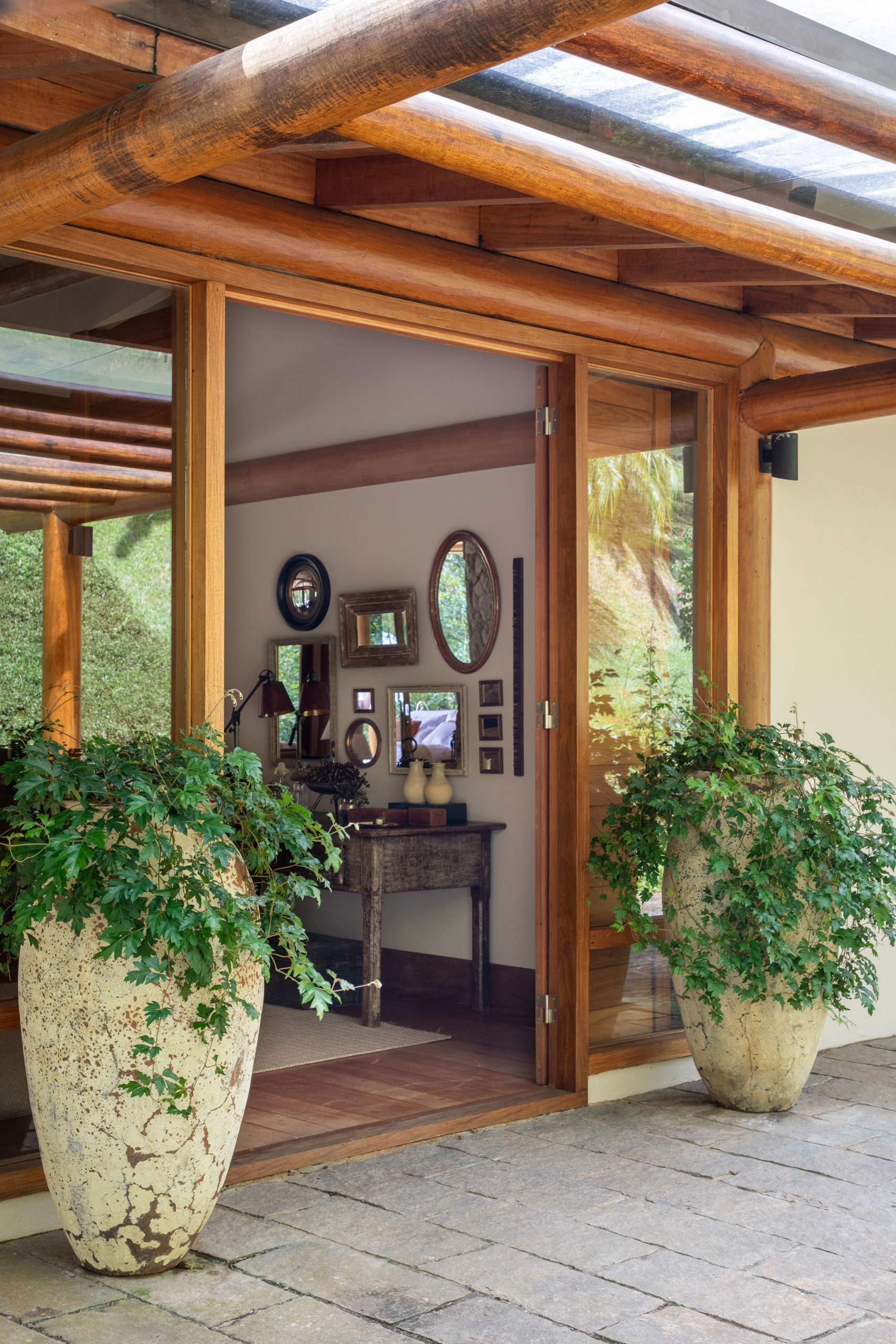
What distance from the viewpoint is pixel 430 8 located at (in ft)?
5.80

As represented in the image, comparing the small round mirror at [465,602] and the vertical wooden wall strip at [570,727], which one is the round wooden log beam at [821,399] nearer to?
the vertical wooden wall strip at [570,727]

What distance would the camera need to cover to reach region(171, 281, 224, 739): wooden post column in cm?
350

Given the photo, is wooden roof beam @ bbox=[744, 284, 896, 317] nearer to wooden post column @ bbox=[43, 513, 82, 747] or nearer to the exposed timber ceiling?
the exposed timber ceiling

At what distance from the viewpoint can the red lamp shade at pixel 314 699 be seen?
6.71 m

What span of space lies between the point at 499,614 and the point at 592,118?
3.19 m

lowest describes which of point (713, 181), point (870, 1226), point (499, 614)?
point (870, 1226)

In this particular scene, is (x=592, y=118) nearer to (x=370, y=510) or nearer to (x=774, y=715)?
(x=774, y=715)

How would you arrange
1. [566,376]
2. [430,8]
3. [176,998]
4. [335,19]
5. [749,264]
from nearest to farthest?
[430,8], [335,19], [176,998], [749,264], [566,376]

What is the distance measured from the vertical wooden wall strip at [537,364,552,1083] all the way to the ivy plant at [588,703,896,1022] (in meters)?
0.21

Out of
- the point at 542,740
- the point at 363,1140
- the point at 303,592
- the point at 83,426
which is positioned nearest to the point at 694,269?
the point at 542,740

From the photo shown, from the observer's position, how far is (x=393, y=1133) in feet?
12.9

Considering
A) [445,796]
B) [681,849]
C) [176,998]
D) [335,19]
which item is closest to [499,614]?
[445,796]

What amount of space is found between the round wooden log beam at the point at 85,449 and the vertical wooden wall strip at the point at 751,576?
2.30 m

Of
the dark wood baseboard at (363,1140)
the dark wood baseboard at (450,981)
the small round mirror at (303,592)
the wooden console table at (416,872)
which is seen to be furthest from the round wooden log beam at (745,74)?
the small round mirror at (303,592)
